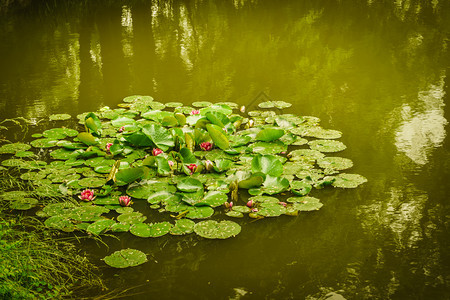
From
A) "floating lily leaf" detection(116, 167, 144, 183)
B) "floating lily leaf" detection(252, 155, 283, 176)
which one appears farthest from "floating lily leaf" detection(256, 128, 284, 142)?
"floating lily leaf" detection(116, 167, 144, 183)

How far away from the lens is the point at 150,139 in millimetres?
3633

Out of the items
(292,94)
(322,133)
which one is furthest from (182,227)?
(292,94)

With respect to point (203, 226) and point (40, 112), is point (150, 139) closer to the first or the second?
point (203, 226)

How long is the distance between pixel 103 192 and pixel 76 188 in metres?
0.20

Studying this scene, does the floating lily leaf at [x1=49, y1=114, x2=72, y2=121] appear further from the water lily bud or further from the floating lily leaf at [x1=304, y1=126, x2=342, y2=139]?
the floating lily leaf at [x1=304, y1=126, x2=342, y2=139]

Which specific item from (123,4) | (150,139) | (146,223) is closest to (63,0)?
(123,4)

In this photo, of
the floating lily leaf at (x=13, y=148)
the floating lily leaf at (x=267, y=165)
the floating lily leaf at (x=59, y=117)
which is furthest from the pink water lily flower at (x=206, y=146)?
the floating lily leaf at (x=59, y=117)

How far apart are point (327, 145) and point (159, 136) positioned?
4.12 ft

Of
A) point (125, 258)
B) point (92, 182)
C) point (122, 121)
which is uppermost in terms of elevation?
point (122, 121)

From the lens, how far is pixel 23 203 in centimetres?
306

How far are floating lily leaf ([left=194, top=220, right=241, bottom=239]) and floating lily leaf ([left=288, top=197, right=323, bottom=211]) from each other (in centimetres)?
42

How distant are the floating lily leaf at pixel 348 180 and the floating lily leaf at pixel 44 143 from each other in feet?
7.12

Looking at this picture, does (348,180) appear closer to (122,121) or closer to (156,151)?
(156,151)

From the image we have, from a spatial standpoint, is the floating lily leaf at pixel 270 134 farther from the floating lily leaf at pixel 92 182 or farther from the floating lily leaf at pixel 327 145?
the floating lily leaf at pixel 92 182
